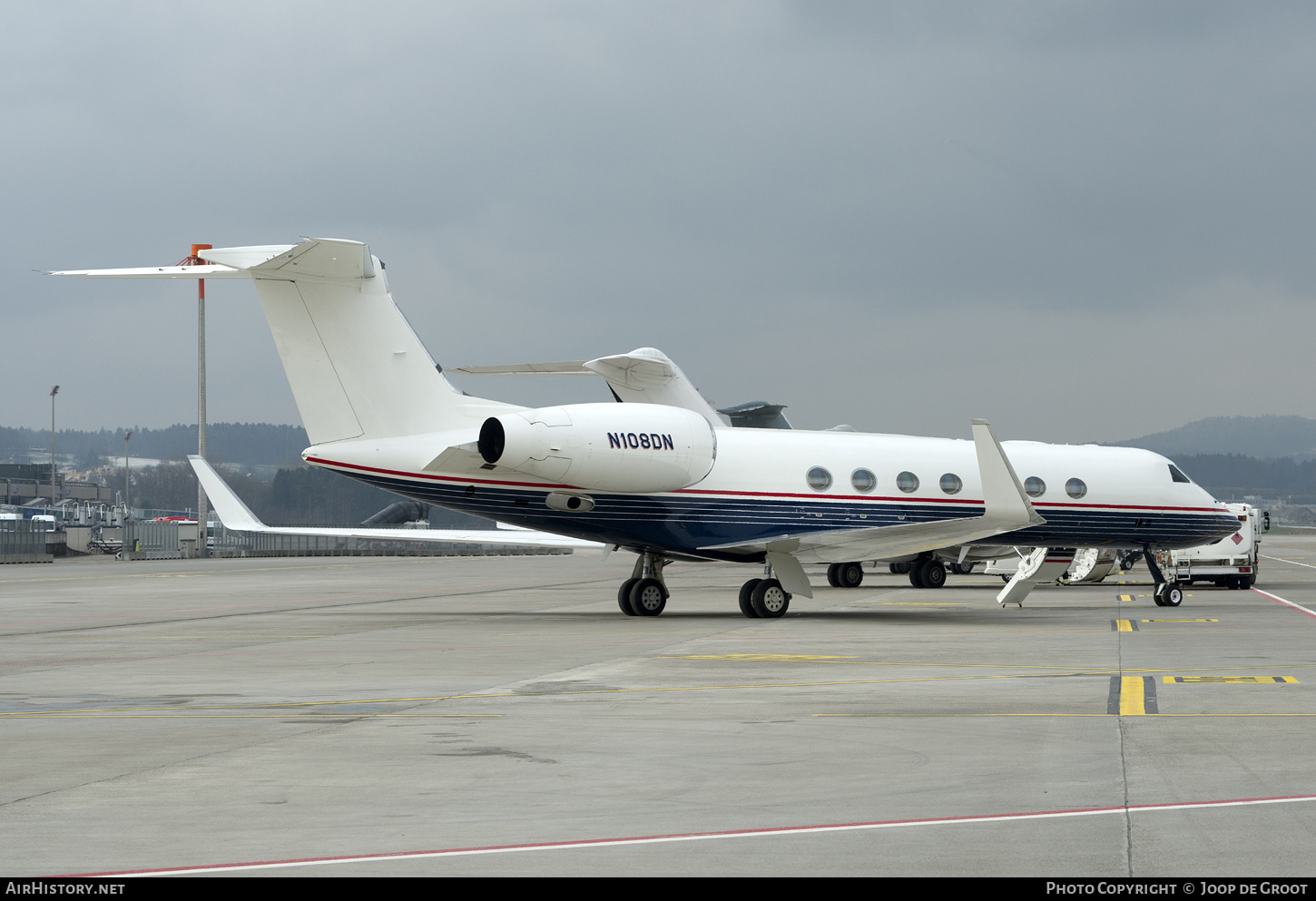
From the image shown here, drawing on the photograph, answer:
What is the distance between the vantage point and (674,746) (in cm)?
966

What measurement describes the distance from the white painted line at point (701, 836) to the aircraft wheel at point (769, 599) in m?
16.6

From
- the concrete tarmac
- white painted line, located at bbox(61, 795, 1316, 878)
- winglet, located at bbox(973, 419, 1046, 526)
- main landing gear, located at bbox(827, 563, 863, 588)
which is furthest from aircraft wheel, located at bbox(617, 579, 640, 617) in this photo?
white painted line, located at bbox(61, 795, 1316, 878)

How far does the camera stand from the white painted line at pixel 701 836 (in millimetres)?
6156

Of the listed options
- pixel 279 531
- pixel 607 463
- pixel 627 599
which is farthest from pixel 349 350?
pixel 279 531

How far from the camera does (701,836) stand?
6.76m

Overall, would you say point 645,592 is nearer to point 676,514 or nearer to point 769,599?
point 676,514

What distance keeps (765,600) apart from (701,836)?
688 inches

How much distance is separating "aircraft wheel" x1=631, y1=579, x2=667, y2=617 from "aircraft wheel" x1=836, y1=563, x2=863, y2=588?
12981 mm

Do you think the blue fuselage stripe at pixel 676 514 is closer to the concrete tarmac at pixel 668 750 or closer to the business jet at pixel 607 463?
the business jet at pixel 607 463

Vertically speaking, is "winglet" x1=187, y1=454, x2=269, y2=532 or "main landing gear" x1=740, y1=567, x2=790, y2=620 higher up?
"winglet" x1=187, y1=454, x2=269, y2=532

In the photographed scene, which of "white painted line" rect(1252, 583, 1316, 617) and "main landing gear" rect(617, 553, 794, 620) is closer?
"main landing gear" rect(617, 553, 794, 620)

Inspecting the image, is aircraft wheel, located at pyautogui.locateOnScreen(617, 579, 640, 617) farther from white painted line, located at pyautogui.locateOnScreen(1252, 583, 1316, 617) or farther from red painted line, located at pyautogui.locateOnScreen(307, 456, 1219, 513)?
white painted line, located at pyautogui.locateOnScreen(1252, 583, 1316, 617)

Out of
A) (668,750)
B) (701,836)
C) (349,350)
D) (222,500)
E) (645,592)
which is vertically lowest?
(645,592)

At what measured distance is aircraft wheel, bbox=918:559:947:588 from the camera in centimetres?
3734
